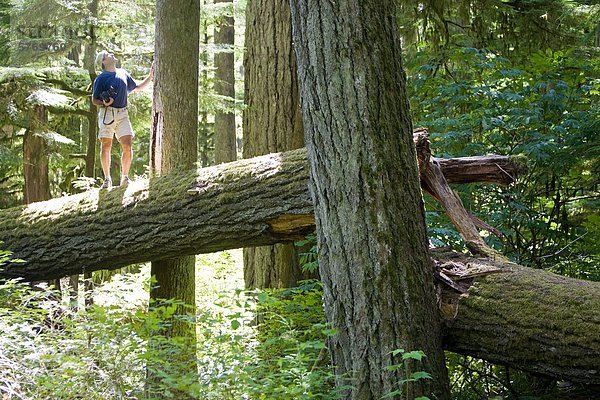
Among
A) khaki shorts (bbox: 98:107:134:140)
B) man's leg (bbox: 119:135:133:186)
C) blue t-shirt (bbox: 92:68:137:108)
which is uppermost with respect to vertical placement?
blue t-shirt (bbox: 92:68:137:108)

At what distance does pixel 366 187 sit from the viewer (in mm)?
4020

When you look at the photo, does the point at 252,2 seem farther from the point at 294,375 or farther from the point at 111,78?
the point at 294,375

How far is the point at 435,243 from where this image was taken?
544 cm

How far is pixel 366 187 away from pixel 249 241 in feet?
7.71

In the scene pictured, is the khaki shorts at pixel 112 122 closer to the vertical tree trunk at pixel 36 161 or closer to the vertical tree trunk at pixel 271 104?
the vertical tree trunk at pixel 271 104

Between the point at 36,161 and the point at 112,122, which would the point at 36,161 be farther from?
the point at 112,122

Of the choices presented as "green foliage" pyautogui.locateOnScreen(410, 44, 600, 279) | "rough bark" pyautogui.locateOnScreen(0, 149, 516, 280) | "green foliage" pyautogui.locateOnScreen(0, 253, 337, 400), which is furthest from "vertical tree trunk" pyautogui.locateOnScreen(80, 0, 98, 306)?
"green foliage" pyautogui.locateOnScreen(410, 44, 600, 279)

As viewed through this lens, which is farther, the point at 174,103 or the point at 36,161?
the point at 36,161

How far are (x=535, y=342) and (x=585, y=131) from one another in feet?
9.28

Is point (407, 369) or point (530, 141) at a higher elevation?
point (530, 141)

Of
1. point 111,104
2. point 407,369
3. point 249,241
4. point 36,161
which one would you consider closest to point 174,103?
point 111,104

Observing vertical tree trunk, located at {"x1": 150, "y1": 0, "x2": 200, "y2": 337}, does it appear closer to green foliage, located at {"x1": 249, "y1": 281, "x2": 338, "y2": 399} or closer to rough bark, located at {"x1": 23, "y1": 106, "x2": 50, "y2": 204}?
green foliage, located at {"x1": 249, "y1": 281, "x2": 338, "y2": 399}

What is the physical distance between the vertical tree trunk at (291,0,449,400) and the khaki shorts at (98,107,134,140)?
431 centimetres

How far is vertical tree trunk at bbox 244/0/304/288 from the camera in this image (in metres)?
7.60
